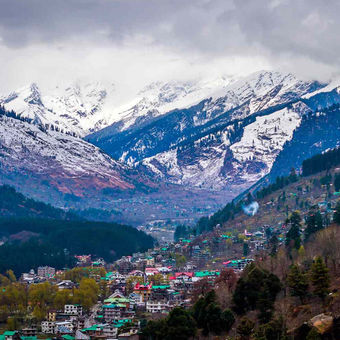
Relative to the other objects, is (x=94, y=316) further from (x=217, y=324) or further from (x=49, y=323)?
(x=217, y=324)

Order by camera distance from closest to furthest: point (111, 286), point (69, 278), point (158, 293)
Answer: point (158, 293)
point (111, 286)
point (69, 278)

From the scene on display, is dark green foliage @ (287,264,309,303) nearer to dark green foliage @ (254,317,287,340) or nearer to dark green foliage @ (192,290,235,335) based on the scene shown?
dark green foliage @ (192,290,235,335)

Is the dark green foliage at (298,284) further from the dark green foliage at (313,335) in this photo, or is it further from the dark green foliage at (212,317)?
the dark green foliage at (313,335)

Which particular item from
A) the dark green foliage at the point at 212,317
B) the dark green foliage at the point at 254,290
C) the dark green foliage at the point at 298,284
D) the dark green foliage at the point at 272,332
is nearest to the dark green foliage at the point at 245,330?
the dark green foliage at the point at 272,332

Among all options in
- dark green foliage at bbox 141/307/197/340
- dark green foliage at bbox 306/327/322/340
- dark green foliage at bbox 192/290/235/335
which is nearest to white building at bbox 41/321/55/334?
dark green foliage at bbox 141/307/197/340

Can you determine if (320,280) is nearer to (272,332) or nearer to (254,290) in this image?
(272,332)

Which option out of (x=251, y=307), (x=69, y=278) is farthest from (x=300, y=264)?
(x=69, y=278)

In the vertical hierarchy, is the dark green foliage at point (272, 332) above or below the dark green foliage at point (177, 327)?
below
